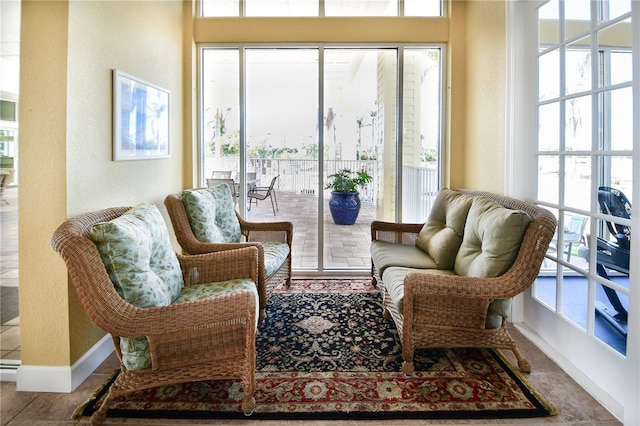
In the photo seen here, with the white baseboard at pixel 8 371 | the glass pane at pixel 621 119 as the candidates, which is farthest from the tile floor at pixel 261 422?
the glass pane at pixel 621 119

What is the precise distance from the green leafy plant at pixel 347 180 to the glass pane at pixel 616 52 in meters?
2.52

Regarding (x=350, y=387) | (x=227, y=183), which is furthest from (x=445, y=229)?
(x=227, y=183)

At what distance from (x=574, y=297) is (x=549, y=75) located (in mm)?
1434

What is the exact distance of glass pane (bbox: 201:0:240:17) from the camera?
4188 mm

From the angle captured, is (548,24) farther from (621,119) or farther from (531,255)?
(531,255)

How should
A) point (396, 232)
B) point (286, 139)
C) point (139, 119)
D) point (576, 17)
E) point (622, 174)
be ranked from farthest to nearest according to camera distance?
point (286, 139), point (396, 232), point (139, 119), point (576, 17), point (622, 174)

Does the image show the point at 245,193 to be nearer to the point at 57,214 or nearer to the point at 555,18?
the point at 57,214

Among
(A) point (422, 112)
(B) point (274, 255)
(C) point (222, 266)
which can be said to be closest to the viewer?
(C) point (222, 266)

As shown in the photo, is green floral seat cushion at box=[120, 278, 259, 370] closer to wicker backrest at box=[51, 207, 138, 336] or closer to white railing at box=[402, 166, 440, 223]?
wicker backrest at box=[51, 207, 138, 336]

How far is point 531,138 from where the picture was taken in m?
2.95

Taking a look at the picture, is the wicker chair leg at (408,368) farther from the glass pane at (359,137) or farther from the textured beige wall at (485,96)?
the glass pane at (359,137)

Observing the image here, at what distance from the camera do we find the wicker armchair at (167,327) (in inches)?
72.1

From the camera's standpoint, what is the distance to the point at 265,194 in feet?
14.9

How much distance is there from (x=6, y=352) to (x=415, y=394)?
2466 mm
